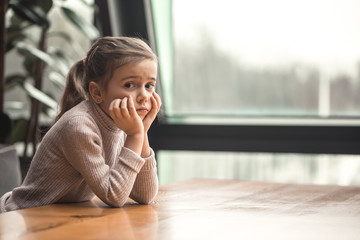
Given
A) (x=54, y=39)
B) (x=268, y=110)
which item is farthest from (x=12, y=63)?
(x=268, y=110)

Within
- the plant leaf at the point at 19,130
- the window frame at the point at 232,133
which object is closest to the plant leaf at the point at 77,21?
the window frame at the point at 232,133

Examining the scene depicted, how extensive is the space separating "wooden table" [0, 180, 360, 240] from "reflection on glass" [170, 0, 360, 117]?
4.79ft

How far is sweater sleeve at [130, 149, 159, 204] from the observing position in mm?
1377

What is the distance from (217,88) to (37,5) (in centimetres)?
112

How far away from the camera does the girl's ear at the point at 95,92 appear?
4.81 ft

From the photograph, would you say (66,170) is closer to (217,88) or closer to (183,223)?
(183,223)

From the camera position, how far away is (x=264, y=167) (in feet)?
10.3

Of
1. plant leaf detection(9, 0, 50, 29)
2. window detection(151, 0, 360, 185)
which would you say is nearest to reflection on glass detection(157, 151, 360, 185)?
window detection(151, 0, 360, 185)

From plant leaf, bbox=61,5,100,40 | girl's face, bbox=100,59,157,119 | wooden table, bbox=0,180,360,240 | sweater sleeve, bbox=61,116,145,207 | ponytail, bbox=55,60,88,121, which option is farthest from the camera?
plant leaf, bbox=61,5,100,40

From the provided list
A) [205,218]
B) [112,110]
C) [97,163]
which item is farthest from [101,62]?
[205,218]

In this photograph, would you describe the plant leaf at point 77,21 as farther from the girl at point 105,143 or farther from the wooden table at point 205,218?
the wooden table at point 205,218

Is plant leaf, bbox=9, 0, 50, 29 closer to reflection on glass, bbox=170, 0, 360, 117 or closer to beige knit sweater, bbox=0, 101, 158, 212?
reflection on glass, bbox=170, 0, 360, 117

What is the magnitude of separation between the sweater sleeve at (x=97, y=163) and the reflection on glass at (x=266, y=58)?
71.8 inches

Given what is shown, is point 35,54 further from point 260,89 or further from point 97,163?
point 97,163
